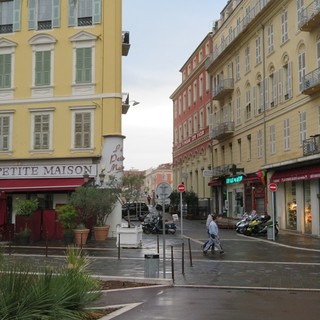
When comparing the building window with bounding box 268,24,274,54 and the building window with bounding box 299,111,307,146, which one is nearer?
the building window with bounding box 299,111,307,146

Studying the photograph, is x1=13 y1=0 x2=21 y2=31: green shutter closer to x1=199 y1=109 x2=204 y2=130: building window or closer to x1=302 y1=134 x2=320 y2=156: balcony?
x1=302 y1=134 x2=320 y2=156: balcony

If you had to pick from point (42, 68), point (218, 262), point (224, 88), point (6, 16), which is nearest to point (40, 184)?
point (42, 68)

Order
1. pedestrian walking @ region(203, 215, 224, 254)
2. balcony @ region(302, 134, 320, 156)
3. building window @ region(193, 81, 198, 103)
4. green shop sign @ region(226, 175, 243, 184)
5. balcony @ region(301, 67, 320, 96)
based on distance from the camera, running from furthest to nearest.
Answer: building window @ region(193, 81, 198, 103), green shop sign @ region(226, 175, 243, 184), balcony @ region(301, 67, 320, 96), balcony @ region(302, 134, 320, 156), pedestrian walking @ region(203, 215, 224, 254)

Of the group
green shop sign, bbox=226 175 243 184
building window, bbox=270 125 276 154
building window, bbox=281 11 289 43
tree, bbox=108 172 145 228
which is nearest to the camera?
tree, bbox=108 172 145 228

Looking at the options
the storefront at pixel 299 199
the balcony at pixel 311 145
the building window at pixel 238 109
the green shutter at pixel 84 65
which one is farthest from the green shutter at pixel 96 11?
the building window at pixel 238 109

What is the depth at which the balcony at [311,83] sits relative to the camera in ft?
91.9

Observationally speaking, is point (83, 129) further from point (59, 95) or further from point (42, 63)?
point (42, 63)

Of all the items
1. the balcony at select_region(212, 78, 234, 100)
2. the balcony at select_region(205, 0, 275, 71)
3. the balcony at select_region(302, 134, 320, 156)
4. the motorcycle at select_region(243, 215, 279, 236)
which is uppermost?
the balcony at select_region(205, 0, 275, 71)

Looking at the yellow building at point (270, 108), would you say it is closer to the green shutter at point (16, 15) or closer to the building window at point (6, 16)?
the green shutter at point (16, 15)

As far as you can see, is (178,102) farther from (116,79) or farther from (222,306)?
(222,306)

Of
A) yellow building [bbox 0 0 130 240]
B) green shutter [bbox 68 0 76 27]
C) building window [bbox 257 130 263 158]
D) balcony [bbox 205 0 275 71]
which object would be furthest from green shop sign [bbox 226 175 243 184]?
green shutter [bbox 68 0 76 27]

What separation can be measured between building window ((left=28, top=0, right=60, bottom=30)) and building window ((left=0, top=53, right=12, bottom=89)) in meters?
2.31

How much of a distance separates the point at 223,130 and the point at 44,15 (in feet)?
67.4

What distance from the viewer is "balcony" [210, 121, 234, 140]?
4444cm
